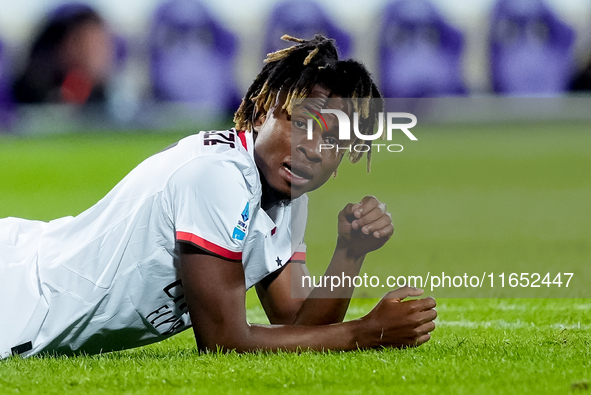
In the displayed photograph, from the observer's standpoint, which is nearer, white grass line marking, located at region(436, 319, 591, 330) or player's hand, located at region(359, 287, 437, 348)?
player's hand, located at region(359, 287, 437, 348)

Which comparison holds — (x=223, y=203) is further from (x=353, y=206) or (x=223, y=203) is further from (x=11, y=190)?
(x=11, y=190)

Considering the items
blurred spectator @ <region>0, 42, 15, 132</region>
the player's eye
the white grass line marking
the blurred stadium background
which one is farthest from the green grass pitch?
the blurred stadium background

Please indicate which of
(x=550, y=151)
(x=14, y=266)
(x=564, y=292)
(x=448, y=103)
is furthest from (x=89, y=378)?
(x=448, y=103)

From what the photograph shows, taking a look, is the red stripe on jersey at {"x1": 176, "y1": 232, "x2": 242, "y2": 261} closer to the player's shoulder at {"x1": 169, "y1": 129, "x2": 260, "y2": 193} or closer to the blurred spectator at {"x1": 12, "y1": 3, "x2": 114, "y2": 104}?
the player's shoulder at {"x1": 169, "y1": 129, "x2": 260, "y2": 193}

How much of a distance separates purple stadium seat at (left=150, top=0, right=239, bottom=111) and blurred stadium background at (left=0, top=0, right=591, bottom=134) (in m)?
0.03

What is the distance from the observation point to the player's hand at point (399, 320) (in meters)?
3.89

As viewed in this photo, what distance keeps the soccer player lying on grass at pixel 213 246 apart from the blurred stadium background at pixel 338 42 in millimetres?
16845

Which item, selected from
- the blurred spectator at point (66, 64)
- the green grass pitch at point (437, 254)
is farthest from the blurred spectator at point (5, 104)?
the green grass pitch at point (437, 254)

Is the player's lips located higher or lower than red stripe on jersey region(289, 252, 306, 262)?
higher

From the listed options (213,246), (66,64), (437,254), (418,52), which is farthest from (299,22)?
(213,246)

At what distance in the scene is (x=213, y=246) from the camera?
11.9 feet

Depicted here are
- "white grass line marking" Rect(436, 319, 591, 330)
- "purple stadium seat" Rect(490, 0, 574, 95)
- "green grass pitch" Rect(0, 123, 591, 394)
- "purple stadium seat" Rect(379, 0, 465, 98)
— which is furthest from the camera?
"purple stadium seat" Rect(490, 0, 574, 95)

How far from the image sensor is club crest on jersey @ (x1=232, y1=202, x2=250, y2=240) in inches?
145

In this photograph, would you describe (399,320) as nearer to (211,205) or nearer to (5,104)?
(211,205)
